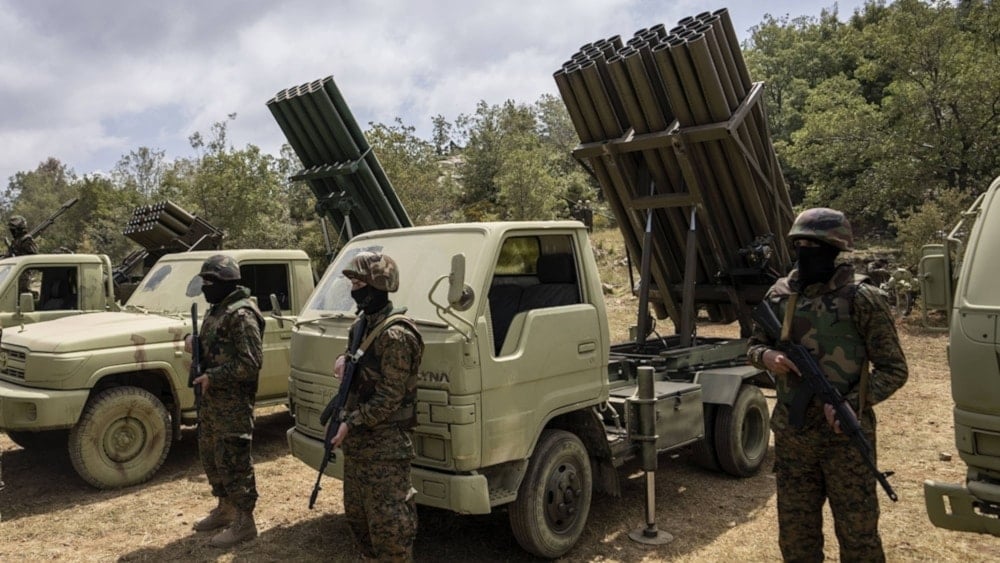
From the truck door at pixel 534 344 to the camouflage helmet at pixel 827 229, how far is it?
1.59 metres

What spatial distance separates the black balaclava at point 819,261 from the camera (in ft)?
11.1

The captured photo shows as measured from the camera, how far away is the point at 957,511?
3484 mm

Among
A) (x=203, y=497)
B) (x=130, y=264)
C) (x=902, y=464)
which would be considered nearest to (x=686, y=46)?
(x=902, y=464)

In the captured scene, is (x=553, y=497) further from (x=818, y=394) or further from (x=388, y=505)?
(x=818, y=394)

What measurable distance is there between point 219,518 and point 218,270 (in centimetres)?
174

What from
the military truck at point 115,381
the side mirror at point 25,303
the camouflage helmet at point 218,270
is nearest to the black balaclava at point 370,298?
the camouflage helmet at point 218,270

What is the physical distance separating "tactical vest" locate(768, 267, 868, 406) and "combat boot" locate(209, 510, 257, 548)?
3497 mm

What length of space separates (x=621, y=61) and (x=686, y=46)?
2.03ft

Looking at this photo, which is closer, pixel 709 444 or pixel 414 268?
pixel 414 268

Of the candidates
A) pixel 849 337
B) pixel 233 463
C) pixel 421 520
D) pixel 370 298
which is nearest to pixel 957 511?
pixel 849 337

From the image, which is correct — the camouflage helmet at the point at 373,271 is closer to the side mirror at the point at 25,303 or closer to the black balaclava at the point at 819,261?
the black balaclava at the point at 819,261

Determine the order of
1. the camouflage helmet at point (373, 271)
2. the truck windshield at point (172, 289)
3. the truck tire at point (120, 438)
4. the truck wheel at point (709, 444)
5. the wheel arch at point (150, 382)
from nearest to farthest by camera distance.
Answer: the camouflage helmet at point (373, 271)
the truck tire at point (120, 438)
the wheel arch at point (150, 382)
the truck wheel at point (709, 444)
the truck windshield at point (172, 289)

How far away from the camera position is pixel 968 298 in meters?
3.54

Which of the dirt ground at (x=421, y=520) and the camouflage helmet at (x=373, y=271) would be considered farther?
the dirt ground at (x=421, y=520)
